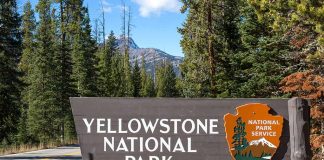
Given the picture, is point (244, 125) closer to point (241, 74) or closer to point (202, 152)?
point (202, 152)

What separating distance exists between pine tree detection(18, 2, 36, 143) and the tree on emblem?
29277 mm

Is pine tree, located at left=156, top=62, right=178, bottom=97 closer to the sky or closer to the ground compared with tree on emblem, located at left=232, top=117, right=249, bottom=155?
closer to the sky

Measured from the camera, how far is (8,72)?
3123 cm

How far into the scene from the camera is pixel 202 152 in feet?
17.7

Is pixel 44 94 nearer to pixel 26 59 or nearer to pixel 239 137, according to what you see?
pixel 26 59

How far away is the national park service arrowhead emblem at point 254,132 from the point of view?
5.20 meters

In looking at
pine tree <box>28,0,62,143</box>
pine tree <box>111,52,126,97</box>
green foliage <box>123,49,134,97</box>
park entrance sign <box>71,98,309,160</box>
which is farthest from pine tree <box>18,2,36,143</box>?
park entrance sign <box>71,98,309,160</box>

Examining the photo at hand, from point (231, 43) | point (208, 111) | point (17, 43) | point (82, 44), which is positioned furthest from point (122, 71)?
point (208, 111)

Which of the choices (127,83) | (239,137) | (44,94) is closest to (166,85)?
(127,83)

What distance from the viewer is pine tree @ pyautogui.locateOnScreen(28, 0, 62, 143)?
39750 mm

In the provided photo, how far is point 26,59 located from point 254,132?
56.6m

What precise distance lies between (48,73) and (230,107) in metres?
37.0

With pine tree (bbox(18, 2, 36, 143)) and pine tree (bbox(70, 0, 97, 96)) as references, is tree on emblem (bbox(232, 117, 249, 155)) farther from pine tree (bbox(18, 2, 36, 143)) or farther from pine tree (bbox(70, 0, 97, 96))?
pine tree (bbox(70, 0, 97, 96))

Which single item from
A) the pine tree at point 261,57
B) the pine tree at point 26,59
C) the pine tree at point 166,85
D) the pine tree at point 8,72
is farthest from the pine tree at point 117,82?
the pine tree at point 261,57
